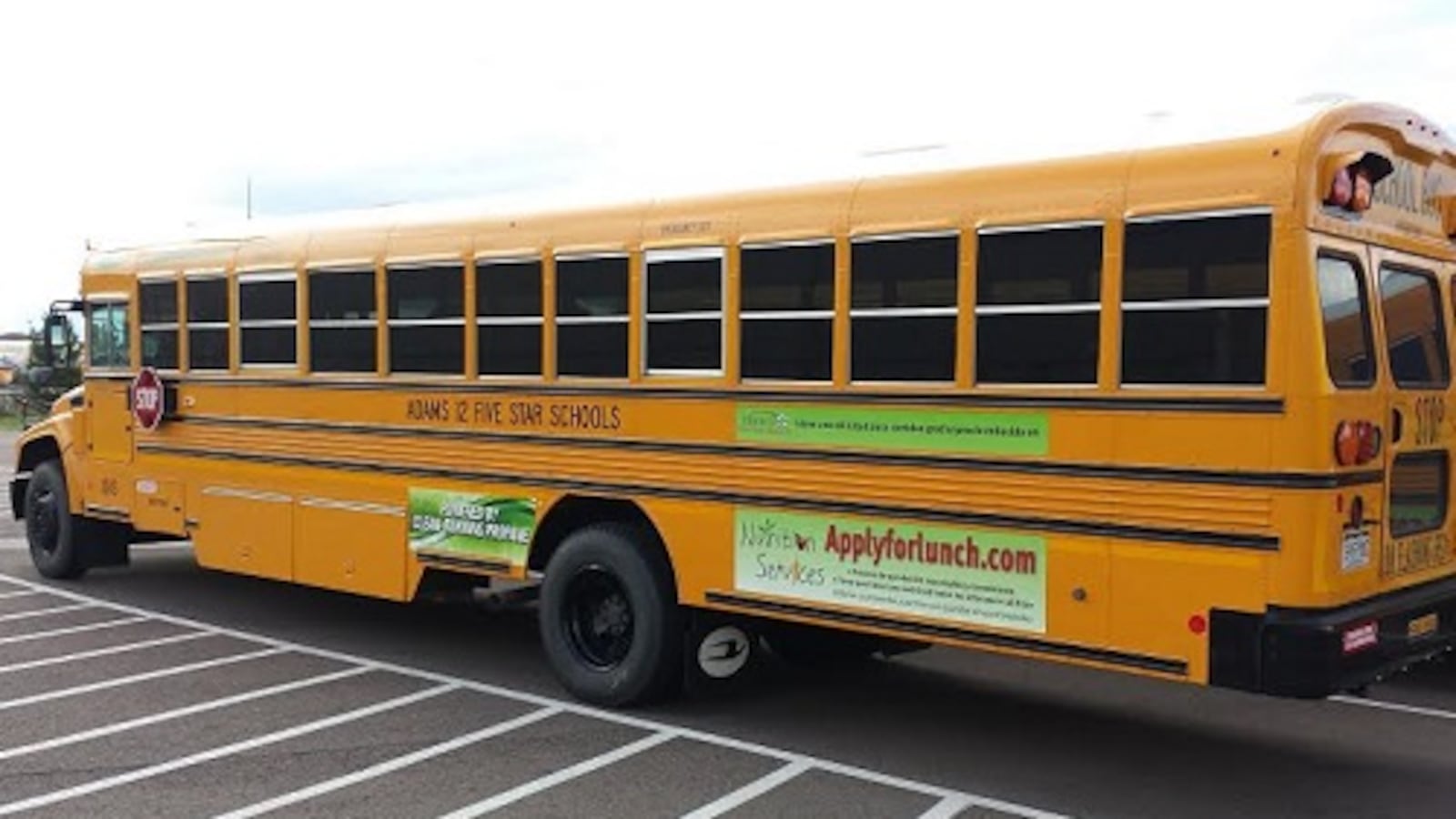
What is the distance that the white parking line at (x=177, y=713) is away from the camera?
20.4 feet

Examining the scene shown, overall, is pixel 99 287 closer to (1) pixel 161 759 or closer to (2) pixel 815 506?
(1) pixel 161 759

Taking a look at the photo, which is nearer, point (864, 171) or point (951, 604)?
point (951, 604)

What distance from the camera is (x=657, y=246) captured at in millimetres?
6715

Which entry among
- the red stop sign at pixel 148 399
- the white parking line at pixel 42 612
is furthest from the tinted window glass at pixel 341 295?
the white parking line at pixel 42 612

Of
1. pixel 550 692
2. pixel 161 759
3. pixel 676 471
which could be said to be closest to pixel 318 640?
pixel 550 692

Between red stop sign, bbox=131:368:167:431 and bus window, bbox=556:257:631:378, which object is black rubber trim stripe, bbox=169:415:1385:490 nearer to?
bus window, bbox=556:257:631:378

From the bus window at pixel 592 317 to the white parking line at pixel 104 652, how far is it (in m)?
3.33

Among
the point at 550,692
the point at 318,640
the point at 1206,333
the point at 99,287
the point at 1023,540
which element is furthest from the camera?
the point at 99,287

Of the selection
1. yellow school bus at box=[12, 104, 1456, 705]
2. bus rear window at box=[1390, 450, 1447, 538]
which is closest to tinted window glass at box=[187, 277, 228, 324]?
yellow school bus at box=[12, 104, 1456, 705]

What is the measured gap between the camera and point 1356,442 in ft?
16.2

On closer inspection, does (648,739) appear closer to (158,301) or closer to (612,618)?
(612,618)

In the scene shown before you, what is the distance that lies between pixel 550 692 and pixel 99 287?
5.31 metres

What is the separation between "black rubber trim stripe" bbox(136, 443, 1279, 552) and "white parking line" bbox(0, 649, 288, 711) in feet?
3.84

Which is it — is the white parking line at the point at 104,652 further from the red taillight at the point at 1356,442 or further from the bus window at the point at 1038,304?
the red taillight at the point at 1356,442
